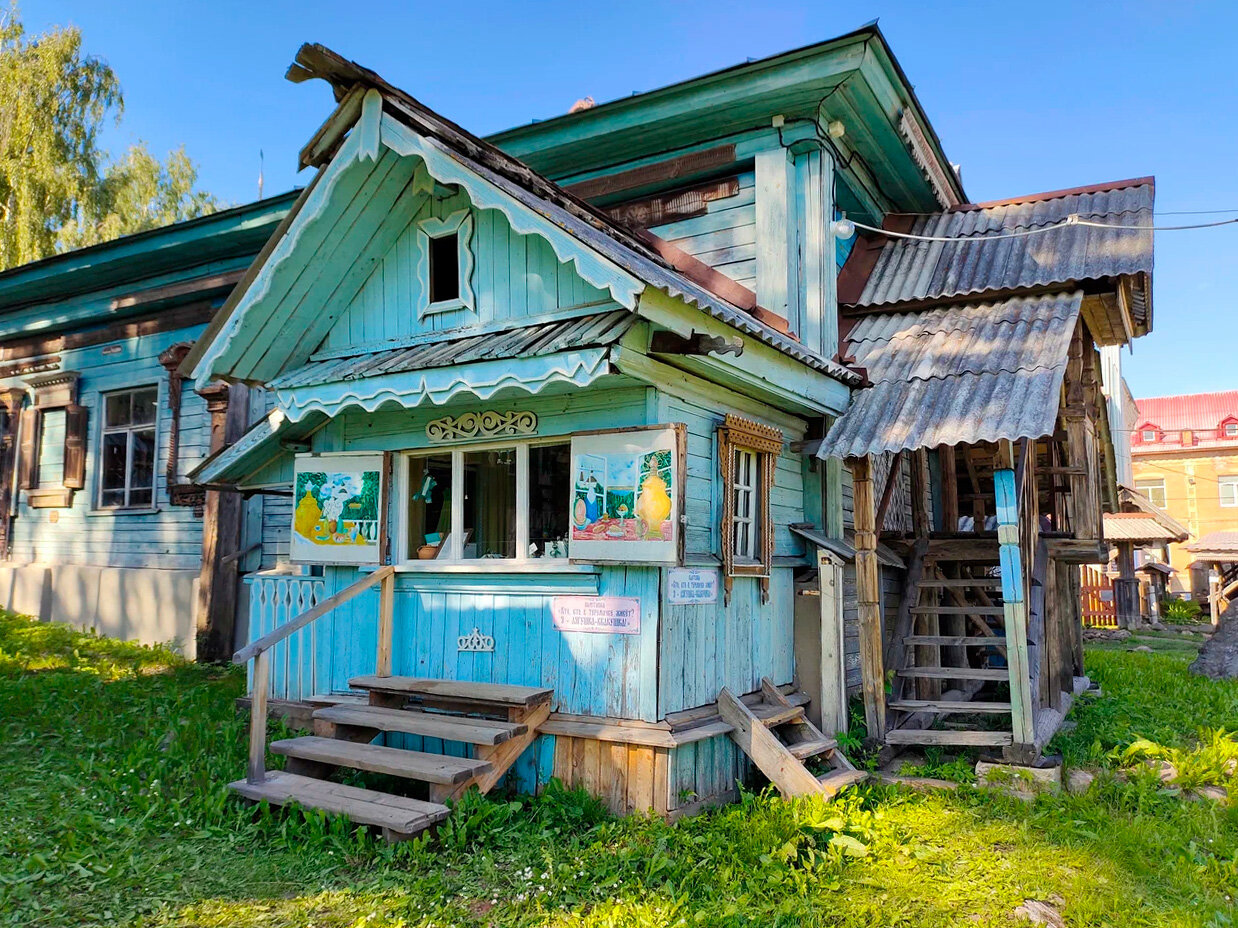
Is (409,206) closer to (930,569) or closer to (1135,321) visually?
(930,569)

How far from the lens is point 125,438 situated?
1316 centimetres

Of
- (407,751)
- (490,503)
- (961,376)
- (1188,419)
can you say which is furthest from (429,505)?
(1188,419)

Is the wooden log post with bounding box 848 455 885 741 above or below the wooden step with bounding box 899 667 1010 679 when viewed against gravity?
above

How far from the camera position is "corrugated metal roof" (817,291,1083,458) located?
6402 mm

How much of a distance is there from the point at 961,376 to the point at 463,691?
4442mm

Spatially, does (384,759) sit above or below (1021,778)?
above

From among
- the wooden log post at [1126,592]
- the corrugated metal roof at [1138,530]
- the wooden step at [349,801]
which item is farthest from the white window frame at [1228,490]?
the wooden step at [349,801]

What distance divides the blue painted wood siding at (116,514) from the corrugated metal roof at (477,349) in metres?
5.98

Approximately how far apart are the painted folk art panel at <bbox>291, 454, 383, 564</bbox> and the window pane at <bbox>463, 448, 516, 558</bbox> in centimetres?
76

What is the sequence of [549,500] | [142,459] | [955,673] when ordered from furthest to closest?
[142,459] < [955,673] < [549,500]

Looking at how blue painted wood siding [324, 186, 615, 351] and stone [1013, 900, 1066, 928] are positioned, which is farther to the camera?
blue painted wood siding [324, 186, 615, 351]

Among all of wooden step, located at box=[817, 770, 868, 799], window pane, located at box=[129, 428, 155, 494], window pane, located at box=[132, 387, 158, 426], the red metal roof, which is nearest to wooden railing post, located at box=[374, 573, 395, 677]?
wooden step, located at box=[817, 770, 868, 799]

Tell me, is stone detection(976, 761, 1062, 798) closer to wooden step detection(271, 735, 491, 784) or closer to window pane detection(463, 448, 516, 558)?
wooden step detection(271, 735, 491, 784)

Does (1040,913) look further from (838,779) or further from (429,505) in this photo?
(429,505)
